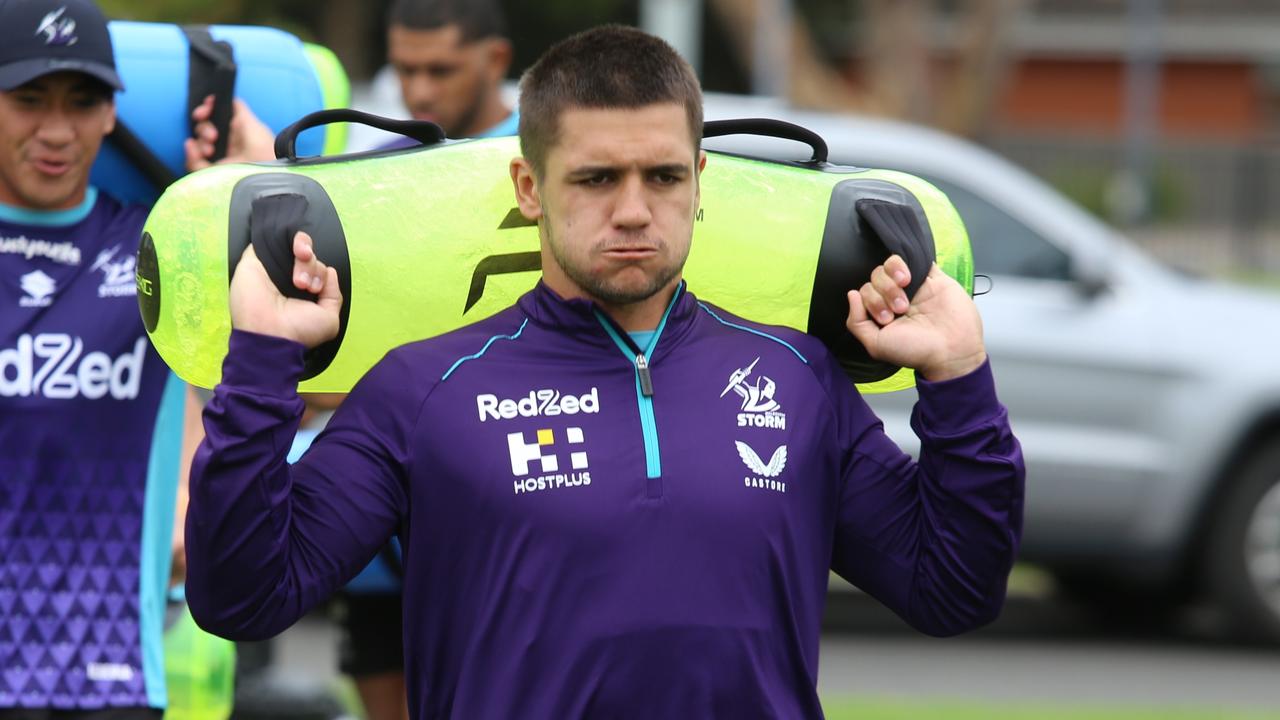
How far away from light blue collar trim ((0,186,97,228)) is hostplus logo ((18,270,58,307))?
10 cm

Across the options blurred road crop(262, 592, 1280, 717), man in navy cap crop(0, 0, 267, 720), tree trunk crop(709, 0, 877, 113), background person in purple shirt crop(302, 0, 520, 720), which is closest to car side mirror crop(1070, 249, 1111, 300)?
blurred road crop(262, 592, 1280, 717)

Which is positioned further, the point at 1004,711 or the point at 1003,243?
the point at 1003,243

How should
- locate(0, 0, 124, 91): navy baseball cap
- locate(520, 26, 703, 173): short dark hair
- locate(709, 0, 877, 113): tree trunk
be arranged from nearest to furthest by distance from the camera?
1. locate(520, 26, 703, 173): short dark hair
2. locate(0, 0, 124, 91): navy baseball cap
3. locate(709, 0, 877, 113): tree trunk

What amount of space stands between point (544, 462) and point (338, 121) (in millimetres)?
631

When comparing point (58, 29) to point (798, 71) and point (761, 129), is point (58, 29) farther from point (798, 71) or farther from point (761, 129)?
point (798, 71)

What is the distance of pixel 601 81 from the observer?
2.71m

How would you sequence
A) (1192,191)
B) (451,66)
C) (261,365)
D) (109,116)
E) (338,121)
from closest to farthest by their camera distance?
(261,365)
(338,121)
(109,116)
(451,66)
(1192,191)

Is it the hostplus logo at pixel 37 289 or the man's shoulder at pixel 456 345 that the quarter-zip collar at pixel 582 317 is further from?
the hostplus logo at pixel 37 289

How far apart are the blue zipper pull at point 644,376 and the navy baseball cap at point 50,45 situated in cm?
132

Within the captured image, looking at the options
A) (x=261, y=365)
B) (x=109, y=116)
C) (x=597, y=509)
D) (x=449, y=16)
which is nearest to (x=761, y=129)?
(x=597, y=509)

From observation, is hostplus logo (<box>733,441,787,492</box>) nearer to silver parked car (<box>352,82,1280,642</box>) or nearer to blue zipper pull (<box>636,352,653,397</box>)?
blue zipper pull (<box>636,352,653,397</box>)

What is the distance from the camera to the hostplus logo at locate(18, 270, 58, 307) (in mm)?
3688

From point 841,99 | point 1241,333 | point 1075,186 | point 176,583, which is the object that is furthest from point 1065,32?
point 176,583

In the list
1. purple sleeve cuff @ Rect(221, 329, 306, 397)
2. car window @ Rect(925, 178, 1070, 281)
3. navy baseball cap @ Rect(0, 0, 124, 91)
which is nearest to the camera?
purple sleeve cuff @ Rect(221, 329, 306, 397)
